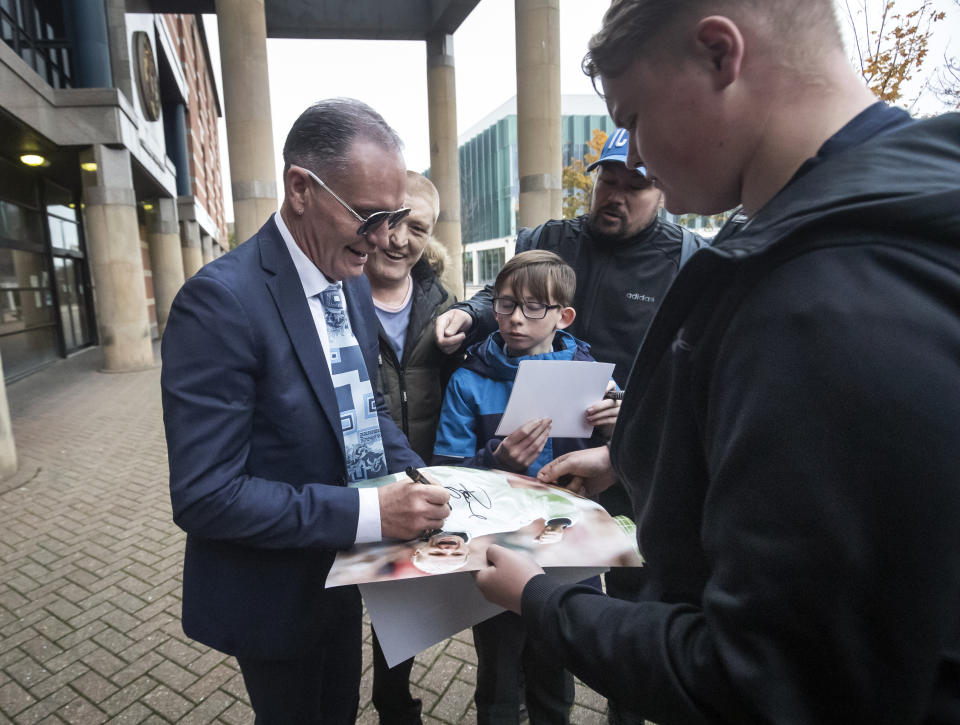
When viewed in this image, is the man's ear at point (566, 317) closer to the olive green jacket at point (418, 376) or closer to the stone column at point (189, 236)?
the olive green jacket at point (418, 376)

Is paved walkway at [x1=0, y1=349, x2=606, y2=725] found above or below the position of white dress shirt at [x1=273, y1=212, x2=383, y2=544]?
below

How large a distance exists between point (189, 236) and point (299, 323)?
81.0ft

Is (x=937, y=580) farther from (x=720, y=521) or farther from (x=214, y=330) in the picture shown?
(x=214, y=330)

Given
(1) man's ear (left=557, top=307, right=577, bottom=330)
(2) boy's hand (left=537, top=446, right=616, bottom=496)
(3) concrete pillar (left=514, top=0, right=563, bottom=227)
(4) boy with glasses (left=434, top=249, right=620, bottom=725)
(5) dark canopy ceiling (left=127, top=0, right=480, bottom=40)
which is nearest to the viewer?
(2) boy's hand (left=537, top=446, right=616, bottom=496)

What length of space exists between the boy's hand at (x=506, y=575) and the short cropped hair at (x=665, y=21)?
89 centimetres

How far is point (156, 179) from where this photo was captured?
45.6 feet

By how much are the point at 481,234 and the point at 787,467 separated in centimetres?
5004

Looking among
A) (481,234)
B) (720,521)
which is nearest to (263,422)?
(720,521)

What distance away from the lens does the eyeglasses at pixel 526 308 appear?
2238 mm

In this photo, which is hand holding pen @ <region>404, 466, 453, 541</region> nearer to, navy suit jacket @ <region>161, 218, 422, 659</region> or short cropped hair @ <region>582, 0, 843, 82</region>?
navy suit jacket @ <region>161, 218, 422, 659</region>

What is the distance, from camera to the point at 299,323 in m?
1.44

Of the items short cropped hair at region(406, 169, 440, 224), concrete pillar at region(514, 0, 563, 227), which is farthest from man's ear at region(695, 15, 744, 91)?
concrete pillar at region(514, 0, 563, 227)

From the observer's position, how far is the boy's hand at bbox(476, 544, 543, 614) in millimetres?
1048

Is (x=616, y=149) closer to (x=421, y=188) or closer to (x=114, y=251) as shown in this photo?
(x=421, y=188)
